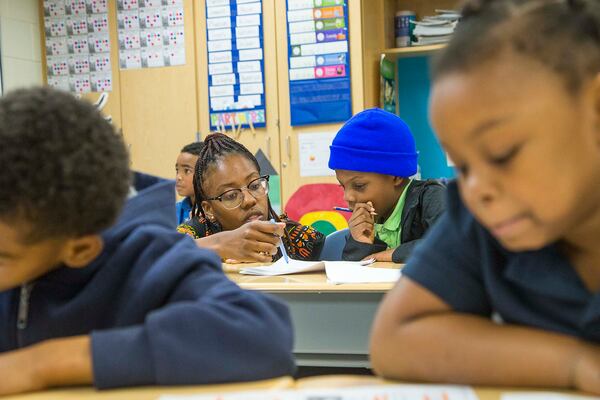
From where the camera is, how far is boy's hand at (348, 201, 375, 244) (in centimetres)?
245

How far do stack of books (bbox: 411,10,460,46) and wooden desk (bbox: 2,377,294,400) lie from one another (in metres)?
3.37

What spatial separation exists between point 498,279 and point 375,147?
68.5 inches

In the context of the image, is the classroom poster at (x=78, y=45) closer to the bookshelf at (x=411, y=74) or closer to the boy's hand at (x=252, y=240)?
the bookshelf at (x=411, y=74)

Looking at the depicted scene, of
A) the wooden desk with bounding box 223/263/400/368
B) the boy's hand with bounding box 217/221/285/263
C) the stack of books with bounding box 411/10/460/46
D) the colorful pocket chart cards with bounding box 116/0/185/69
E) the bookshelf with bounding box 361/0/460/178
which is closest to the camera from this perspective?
the wooden desk with bounding box 223/263/400/368

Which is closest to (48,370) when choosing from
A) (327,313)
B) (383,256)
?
(327,313)

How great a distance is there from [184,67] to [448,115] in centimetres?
372

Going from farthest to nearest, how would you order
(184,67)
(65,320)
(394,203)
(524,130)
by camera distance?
(184,67) < (394,203) < (65,320) < (524,130)

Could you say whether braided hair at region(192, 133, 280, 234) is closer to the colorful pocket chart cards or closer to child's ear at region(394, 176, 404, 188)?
child's ear at region(394, 176, 404, 188)

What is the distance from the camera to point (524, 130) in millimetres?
634

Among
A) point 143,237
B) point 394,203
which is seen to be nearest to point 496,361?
point 143,237

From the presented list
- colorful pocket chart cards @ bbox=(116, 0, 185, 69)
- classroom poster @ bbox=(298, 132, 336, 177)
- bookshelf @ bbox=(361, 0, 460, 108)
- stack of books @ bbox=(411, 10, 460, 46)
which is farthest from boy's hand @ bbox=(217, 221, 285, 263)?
colorful pocket chart cards @ bbox=(116, 0, 185, 69)

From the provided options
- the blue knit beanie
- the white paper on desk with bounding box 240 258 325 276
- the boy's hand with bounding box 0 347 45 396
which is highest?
the blue knit beanie

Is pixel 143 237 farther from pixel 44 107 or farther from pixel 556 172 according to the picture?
pixel 556 172

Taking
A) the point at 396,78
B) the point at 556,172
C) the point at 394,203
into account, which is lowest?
the point at 394,203
